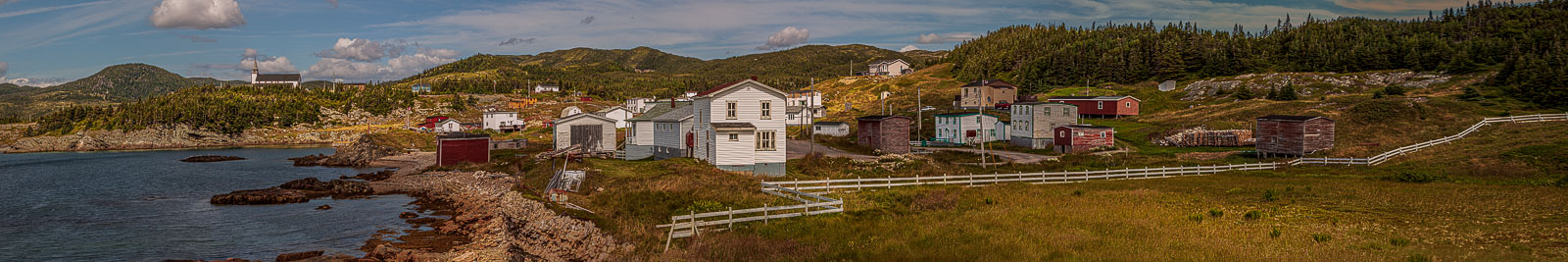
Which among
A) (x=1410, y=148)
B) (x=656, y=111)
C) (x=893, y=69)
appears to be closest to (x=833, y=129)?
(x=656, y=111)

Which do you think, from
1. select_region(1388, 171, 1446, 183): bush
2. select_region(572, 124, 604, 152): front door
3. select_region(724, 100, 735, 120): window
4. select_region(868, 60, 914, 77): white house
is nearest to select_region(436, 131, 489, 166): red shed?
select_region(572, 124, 604, 152): front door

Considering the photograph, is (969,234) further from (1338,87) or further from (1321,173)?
(1338,87)

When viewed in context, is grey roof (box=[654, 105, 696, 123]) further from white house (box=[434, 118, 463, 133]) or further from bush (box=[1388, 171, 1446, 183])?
white house (box=[434, 118, 463, 133])

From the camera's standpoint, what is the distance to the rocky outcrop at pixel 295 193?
39.5m

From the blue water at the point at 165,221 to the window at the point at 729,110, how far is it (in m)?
16.0

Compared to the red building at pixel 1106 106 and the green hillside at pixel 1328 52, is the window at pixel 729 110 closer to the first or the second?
the red building at pixel 1106 106

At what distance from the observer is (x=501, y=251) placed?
74.0 feet

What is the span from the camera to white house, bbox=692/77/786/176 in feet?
129

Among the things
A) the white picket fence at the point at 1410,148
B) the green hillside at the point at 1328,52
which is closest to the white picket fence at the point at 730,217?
the white picket fence at the point at 1410,148

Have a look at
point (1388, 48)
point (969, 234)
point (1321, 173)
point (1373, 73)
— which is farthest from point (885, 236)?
point (1388, 48)

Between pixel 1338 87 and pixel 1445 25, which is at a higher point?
pixel 1445 25

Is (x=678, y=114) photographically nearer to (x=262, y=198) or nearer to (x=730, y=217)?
(x=262, y=198)

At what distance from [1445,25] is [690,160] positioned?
136 metres

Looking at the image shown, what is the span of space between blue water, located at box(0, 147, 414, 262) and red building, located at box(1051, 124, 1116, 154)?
146ft
